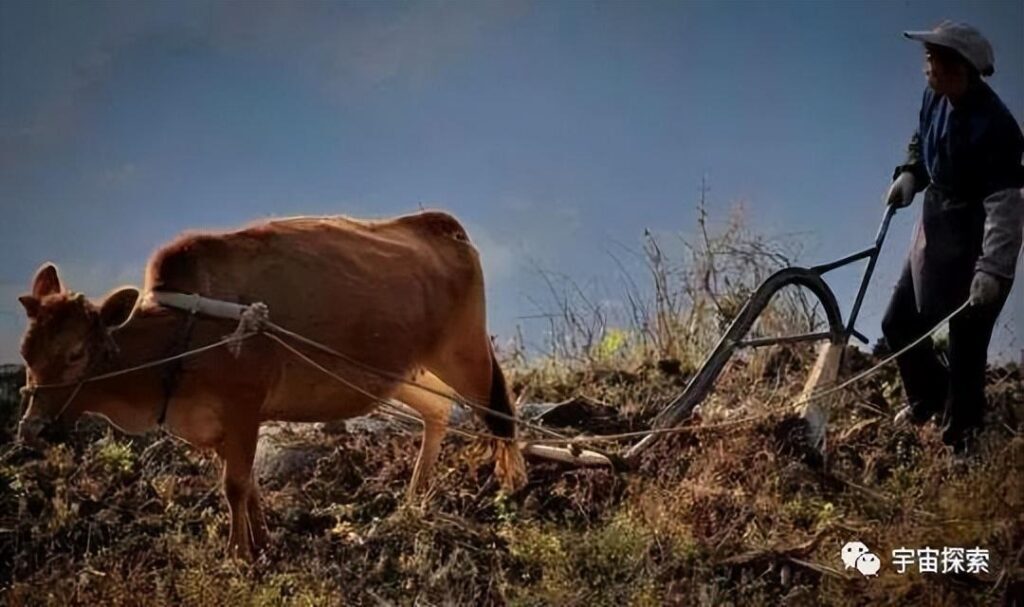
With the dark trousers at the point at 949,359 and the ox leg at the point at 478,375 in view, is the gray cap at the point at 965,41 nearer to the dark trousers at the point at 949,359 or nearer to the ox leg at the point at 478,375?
the dark trousers at the point at 949,359

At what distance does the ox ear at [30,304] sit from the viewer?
10.3 feet

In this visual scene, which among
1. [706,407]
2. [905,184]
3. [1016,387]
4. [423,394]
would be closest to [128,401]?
[423,394]

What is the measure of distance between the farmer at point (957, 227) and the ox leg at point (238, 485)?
1651mm

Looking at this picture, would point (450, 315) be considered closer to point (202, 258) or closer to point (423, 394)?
point (423, 394)

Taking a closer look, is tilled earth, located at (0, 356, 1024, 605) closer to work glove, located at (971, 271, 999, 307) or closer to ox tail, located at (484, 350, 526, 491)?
ox tail, located at (484, 350, 526, 491)

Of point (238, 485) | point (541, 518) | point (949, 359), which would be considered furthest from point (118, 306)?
point (949, 359)

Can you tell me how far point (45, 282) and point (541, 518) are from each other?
4.23 feet

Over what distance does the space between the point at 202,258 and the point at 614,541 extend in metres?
1.17

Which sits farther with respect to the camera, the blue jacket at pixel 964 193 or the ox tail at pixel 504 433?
the ox tail at pixel 504 433

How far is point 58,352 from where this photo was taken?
3.18 meters

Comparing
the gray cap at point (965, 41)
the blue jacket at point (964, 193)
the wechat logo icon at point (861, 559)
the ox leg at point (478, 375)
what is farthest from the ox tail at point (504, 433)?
the gray cap at point (965, 41)

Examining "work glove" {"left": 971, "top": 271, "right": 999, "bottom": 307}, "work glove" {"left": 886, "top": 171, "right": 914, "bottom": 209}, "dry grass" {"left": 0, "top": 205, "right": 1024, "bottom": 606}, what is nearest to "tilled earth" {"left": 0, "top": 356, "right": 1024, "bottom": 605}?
"dry grass" {"left": 0, "top": 205, "right": 1024, "bottom": 606}

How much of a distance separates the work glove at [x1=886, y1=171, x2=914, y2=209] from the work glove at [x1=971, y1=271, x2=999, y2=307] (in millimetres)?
286

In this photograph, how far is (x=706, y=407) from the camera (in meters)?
3.80
